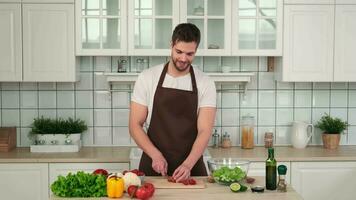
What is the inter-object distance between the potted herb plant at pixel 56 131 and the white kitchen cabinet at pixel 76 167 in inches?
13.4

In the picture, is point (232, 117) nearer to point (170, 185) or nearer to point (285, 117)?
point (285, 117)

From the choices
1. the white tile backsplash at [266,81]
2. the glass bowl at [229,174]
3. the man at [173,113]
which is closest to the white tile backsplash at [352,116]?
the white tile backsplash at [266,81]

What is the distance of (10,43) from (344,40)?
2577mm

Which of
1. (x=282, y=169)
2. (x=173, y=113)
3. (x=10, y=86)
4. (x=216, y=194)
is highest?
(x=10, y=86)

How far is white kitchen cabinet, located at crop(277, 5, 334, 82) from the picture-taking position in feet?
13.2

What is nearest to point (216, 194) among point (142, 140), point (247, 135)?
point (142, 140)

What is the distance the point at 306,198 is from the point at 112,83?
1.81 meters

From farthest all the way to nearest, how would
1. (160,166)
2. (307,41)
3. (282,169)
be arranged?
(307,41), (160,166), (282,169)

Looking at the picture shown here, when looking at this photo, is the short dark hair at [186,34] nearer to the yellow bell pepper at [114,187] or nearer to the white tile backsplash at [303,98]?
the yellow bell pepper at [114,187]

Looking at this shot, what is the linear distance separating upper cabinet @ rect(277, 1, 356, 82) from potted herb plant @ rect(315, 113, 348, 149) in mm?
461

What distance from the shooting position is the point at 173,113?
3.21m

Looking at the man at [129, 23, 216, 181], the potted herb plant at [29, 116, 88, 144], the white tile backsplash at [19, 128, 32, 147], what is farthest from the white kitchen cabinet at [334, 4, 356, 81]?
the white tile backsplash at [19, 128, 32, 147]

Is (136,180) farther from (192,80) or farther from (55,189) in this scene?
(192,80)

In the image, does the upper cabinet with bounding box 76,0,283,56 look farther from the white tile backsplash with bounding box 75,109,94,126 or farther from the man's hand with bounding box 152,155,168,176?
the man's hand with bounding box 152,155,168,176
